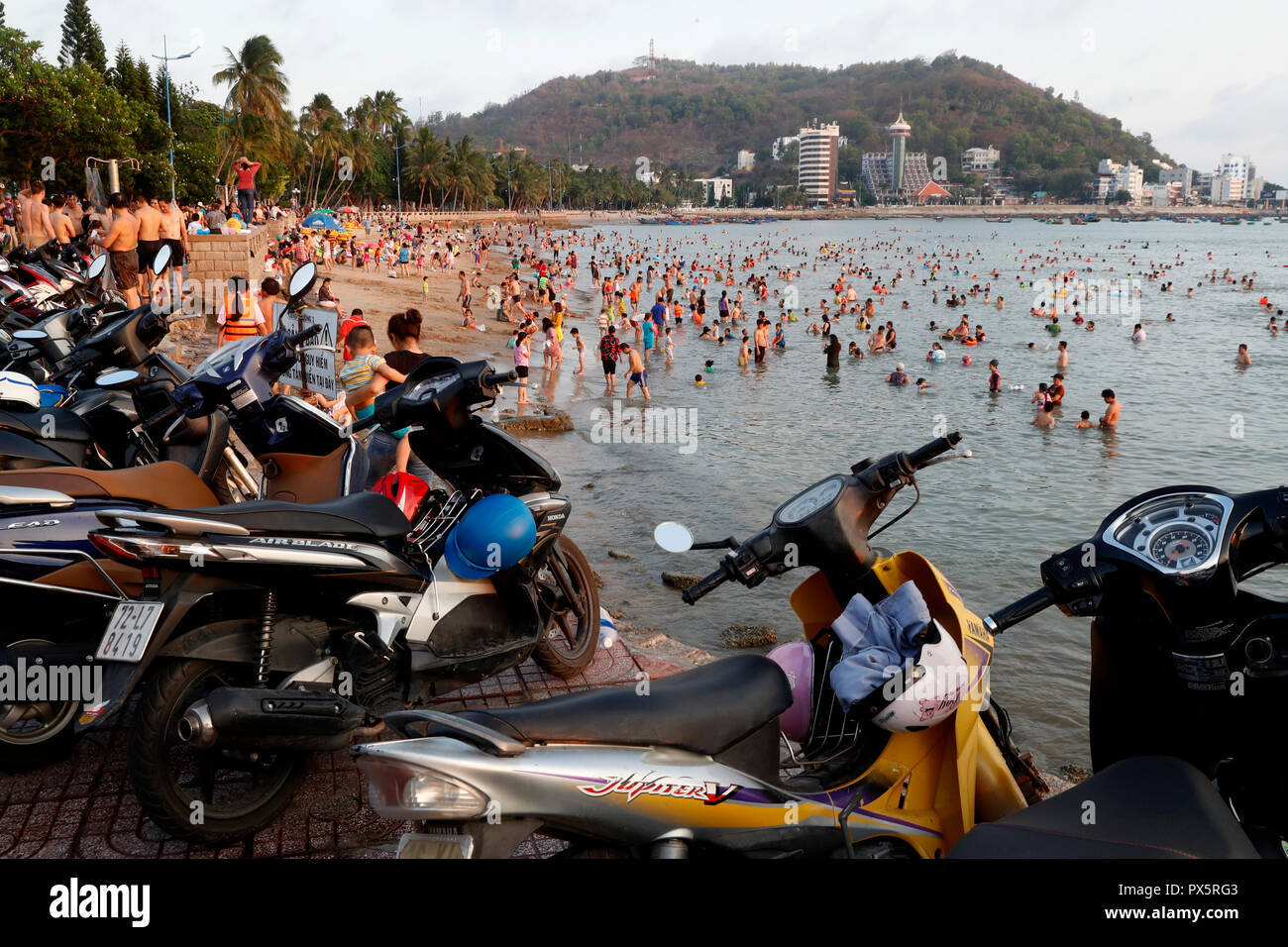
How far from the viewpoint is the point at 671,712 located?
2254 millimetres

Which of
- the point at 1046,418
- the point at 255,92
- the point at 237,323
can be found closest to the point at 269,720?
the point at 237,323

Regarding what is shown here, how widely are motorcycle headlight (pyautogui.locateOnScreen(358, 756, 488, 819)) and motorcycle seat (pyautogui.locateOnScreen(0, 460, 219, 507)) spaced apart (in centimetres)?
267

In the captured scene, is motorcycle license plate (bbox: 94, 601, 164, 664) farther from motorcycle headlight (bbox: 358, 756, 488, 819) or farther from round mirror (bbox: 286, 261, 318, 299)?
round mirror (bbox: 286, 261, 318, 299)

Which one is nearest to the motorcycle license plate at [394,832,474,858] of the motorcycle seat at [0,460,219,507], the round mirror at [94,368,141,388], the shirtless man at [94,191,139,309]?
the motorcycle seat at [0,460,219,507]

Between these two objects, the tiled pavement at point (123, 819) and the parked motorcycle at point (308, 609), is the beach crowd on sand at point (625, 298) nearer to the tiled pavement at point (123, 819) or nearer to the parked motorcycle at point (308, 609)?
the parked motorcycle at point (308, 609)

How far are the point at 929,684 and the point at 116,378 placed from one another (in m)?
4.36

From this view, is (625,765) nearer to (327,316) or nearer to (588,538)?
(327,316)

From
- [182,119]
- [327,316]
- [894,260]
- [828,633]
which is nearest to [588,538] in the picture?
[327,316]

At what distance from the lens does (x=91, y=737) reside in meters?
4.20

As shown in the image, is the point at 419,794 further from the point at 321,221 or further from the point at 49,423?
the point at 321,221

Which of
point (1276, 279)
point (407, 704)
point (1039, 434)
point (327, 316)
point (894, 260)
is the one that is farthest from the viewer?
point (894, 260)

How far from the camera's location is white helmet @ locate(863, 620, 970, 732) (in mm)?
2535
